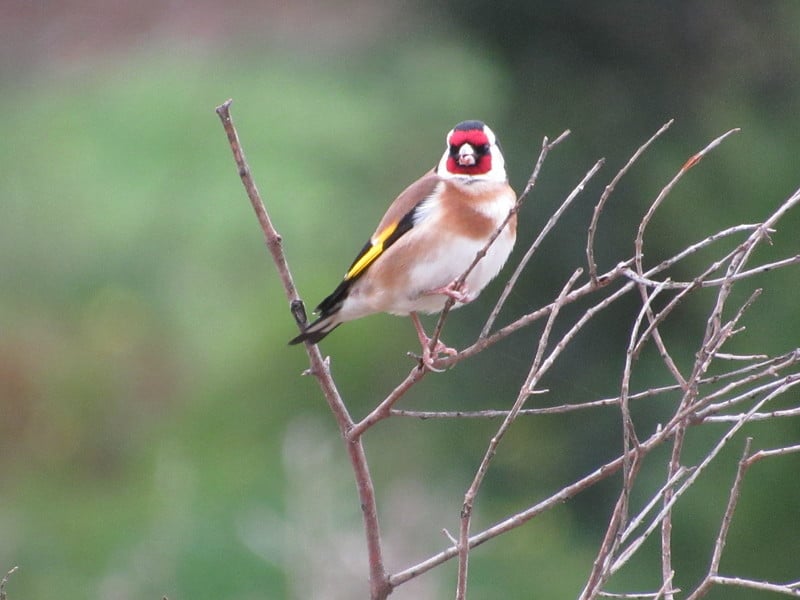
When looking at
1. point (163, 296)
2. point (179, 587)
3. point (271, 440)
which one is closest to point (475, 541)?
point (179, 587)

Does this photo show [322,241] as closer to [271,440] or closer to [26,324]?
[26,324]

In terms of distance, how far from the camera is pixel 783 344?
183 inches

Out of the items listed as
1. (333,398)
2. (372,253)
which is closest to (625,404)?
(333,398)

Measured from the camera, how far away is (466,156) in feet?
11.9

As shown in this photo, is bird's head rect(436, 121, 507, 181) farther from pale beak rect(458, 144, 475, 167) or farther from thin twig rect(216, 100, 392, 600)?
thin twig rect(216, 100, 392, 600)

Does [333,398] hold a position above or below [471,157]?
below

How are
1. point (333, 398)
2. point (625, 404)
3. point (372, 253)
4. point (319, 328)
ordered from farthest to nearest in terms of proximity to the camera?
point (372, 253) → point (319, 328) → point (333, 398) → point (625, 404)

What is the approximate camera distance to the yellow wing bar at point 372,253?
141 inches

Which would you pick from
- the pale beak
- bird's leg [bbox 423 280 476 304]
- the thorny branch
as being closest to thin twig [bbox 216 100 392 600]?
the thorny branch

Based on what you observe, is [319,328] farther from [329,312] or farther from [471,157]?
[471,157]

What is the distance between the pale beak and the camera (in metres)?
3.63

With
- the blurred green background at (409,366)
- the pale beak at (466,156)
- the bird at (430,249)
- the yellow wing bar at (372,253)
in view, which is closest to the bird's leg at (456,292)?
the bird at (430,249)

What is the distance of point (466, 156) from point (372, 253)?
14.2 inches

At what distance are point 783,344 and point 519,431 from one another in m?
1.18
